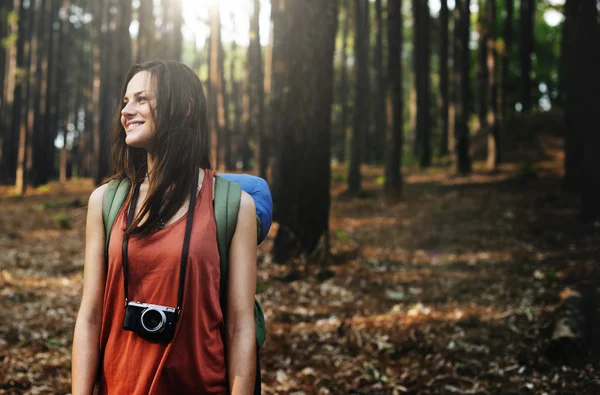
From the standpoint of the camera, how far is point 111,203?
6.66 ft

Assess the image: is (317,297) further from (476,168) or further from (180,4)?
(180,4)

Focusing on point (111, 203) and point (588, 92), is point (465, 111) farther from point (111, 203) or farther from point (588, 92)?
point (111, 203)

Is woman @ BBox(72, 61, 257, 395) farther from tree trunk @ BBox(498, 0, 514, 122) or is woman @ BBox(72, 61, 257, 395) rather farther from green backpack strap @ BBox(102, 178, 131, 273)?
tree trunk @ BBox(498, 0, 514, 122)

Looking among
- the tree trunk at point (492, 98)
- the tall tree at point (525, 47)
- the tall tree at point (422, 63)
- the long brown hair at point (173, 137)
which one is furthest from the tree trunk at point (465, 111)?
the long brown hair at point (173, 137)

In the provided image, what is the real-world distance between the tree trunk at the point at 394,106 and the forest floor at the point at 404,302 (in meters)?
1.11

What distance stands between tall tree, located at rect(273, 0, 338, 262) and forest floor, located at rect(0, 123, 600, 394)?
57 cm

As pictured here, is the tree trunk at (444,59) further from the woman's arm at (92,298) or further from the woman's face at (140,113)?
the woman's arm at (92,298)

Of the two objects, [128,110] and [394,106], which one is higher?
[394,106]

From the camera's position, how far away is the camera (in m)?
1.83

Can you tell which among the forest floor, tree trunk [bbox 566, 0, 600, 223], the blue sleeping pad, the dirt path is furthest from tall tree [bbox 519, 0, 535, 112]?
the blue sleeping pad

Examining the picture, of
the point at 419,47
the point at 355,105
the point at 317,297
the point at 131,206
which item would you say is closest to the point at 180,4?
the point at 355,105

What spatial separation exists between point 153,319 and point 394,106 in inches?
509

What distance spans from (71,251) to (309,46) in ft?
21.2

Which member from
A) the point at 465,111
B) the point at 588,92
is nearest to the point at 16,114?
the point at 465,111
